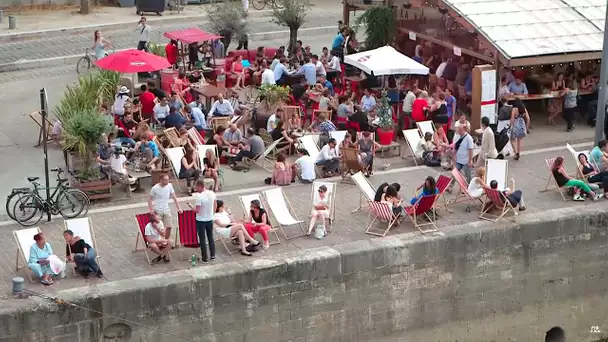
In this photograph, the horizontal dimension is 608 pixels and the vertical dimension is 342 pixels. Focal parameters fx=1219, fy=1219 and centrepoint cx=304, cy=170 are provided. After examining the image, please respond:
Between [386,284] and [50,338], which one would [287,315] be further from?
[50,338]

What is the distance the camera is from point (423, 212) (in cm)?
1847

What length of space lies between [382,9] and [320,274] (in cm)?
1128

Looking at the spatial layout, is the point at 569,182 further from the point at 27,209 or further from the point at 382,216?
the point at 27,209

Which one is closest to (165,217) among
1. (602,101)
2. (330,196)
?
(330,196)

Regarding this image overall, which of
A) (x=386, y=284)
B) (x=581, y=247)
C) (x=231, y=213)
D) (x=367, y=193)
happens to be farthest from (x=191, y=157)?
(x=581, y=247)

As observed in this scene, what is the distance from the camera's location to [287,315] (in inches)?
666

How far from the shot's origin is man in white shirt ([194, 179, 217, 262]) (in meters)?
16.8

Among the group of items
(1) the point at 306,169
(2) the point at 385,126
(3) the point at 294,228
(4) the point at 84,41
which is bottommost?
(3) the point at 294,228

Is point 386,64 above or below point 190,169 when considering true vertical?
above

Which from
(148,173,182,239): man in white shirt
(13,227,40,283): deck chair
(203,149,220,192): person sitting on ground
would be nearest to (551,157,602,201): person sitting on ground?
(203,149,220,192): person sitting on ground

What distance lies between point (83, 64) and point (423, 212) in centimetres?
1331

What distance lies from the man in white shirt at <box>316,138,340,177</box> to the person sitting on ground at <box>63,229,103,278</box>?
5536 millimetres

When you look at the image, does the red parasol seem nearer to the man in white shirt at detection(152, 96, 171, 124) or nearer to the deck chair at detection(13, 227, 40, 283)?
the man in white shirt at detection(152, 96, 171, 124)

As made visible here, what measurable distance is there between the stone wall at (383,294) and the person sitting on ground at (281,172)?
3191 millimetres
